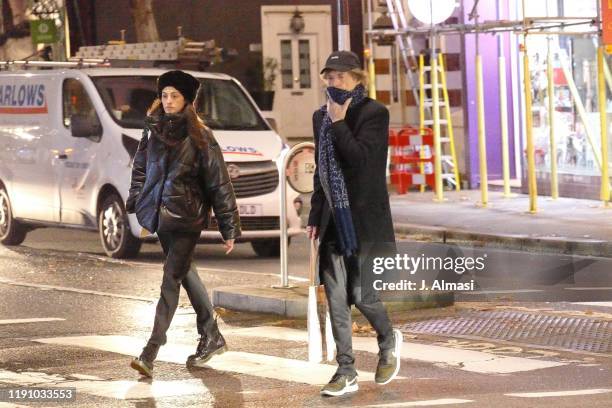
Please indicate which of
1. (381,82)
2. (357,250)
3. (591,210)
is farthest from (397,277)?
(381,82)

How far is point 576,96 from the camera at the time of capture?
2044 centimetres

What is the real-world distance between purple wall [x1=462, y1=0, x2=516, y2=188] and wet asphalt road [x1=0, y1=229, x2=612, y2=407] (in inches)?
403

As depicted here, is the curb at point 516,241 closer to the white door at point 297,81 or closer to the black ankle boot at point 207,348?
the black ankle boot at point 207,348

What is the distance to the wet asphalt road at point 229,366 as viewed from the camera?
838 cm

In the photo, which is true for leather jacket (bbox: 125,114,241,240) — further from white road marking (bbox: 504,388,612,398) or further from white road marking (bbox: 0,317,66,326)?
white road marking (bbox: 0,317,66,326)

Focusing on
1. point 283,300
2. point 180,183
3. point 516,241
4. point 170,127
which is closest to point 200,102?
point 516,241

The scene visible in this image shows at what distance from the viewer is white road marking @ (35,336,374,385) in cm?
918

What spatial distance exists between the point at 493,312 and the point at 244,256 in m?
5.48

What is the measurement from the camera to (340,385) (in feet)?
27.6

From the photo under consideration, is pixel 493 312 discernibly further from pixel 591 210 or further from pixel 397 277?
pixel 591 210

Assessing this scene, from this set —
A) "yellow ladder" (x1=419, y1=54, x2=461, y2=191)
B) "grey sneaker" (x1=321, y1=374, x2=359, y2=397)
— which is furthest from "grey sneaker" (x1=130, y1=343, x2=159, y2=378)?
"yellow ladder" (x1=419, y1=54, x2=461, y2=191)

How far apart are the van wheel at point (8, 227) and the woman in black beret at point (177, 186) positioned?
29.2 feet

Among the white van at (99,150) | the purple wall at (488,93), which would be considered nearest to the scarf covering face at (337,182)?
the white van at (99,150)

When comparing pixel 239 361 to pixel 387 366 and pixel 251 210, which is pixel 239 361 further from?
pixel 251 210
